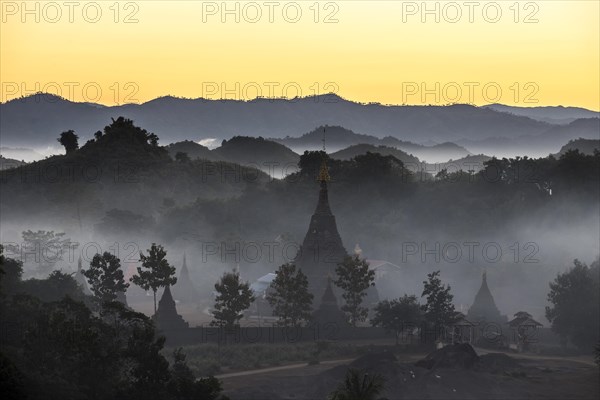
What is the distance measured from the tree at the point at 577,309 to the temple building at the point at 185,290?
1430 inches

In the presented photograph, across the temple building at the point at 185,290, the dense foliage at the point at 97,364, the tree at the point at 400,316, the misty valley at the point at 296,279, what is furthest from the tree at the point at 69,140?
the dense foliage at the point at 97,364

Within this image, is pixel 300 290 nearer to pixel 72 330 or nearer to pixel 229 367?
pixel 229 367

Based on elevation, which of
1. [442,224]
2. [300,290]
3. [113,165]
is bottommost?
[300,290]

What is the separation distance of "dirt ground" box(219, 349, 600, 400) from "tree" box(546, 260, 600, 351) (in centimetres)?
878

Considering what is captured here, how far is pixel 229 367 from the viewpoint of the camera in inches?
3002

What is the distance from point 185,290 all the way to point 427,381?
4371 cm

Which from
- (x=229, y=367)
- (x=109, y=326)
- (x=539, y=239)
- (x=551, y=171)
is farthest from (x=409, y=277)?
(x=109, y=326)

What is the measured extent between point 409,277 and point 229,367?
4340 cm

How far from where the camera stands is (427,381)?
2803 inches

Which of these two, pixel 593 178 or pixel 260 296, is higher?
pixel 593 178

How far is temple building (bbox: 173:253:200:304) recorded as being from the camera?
110000 mm

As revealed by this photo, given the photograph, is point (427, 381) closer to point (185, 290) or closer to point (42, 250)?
point (185, 290)

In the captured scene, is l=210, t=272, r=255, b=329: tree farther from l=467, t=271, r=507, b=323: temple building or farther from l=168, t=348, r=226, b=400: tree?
l=168, t=348, r=226, b=400: tree

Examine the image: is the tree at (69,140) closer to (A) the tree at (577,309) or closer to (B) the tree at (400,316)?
(B) the tree at (400,316)
